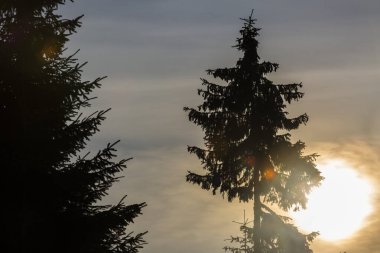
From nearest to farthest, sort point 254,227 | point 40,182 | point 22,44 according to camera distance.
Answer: point 40,182 < point 22,44 < point 254,227

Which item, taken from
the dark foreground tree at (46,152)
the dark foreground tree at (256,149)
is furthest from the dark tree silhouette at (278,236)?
the dark foreground tree at (46,152)

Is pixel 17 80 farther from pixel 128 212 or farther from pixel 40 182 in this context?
pixel 128 212

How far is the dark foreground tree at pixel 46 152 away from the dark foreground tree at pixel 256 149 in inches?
614

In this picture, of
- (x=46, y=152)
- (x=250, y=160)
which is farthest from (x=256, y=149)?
(x=46, y=152)

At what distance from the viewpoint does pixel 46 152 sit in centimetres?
1334

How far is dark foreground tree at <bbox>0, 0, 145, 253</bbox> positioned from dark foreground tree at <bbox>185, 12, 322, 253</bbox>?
15600 mm

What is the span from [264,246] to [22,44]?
18.8 m

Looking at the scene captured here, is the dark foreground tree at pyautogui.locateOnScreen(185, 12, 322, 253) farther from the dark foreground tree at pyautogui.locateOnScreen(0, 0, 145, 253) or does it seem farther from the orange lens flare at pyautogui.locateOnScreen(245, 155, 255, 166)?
the dark foreground tree at pyautogui.locateOnScreen(0, 0, 145, 253)

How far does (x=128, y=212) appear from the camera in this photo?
13773 mm

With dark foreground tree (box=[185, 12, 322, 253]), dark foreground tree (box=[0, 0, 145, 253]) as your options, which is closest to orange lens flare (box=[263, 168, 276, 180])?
dark foreground tree (box=[185, 12, 322, 253])

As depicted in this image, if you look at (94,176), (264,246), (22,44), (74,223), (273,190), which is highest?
(273,190)

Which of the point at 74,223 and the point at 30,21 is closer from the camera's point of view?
the point at 74,223

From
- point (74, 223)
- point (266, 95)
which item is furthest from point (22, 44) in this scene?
point (266, 95)

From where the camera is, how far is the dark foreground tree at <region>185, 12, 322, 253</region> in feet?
96.4
